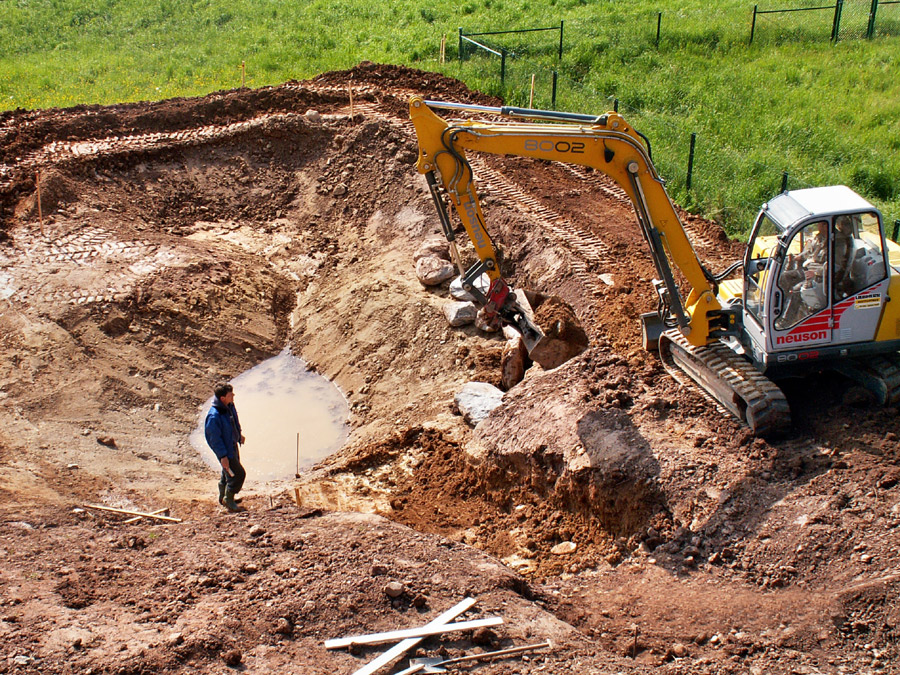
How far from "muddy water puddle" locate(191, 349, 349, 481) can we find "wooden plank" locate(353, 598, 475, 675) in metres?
5.21

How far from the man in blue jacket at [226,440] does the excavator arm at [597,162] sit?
328cm

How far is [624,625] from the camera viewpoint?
7.06m

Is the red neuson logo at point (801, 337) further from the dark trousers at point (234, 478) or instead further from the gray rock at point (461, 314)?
the dark trousers at point (234, 478)

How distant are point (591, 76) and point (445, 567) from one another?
16876 millimetres

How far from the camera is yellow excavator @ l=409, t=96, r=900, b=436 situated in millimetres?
8312

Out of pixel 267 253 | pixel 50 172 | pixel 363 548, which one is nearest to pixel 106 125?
pixel 50 172

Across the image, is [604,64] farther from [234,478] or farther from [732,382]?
[234,478]

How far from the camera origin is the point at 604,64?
21.8 m

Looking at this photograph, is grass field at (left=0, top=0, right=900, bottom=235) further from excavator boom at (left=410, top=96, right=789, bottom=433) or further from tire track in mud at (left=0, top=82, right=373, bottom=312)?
tire track in mud at (left=0, top=82, right=373, bottom=312)

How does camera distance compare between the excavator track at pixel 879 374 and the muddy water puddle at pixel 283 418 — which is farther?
the muddy water puddle at pixel 283 418

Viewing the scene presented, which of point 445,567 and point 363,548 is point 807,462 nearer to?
point 445,567

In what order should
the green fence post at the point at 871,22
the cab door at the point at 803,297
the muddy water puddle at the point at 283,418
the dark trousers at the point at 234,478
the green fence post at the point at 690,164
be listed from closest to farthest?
the cab door at the point at 803,297 → the dark trousers at the point at 234,478 → the muddy water puddle at the point at 283,418 → the green fence post at the point at 690,164 → the green fence post at the point at 871,22

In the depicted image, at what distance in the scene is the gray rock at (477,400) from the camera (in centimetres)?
1088

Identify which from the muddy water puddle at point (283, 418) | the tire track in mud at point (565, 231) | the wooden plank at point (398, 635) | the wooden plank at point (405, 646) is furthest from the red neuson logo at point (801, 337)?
the muddy water puddle at point (283, 418)
